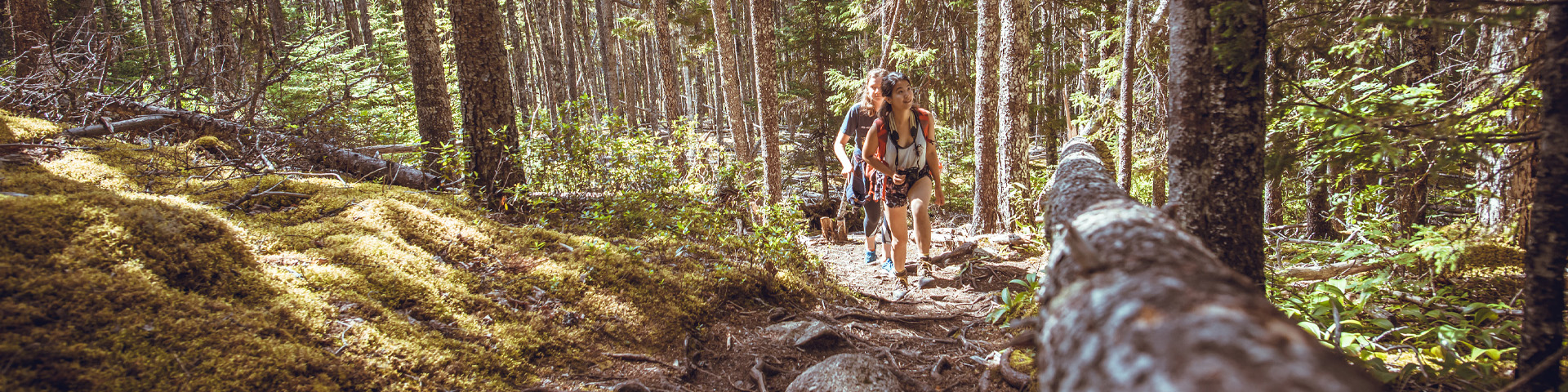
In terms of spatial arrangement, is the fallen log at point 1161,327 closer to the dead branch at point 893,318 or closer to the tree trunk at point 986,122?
the dead branch at point 893,318

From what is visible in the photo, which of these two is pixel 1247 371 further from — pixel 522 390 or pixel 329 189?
pixel 329 189

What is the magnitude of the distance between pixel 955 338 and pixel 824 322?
95 cm

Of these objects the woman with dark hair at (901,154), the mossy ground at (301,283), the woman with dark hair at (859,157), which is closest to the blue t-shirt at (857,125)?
the woman with dark hair at (859,157)

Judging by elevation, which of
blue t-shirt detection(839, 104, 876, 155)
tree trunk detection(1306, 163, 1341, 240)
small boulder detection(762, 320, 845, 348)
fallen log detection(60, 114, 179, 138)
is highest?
fallen log detection(60, 114, 179, 138)

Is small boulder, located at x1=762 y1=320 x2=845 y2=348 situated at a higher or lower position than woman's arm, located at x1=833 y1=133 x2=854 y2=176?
lower

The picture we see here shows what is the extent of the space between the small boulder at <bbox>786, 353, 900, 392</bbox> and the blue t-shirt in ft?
8.74

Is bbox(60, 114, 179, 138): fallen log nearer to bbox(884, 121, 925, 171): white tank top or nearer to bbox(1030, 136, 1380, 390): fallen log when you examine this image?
bbox(884, 121, 925, 171): white tank top

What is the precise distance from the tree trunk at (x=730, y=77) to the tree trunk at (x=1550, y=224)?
7.54 meters

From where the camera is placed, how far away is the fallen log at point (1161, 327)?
0.84 m

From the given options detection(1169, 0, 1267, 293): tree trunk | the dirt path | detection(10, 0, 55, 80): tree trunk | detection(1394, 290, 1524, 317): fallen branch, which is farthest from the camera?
detection(10, 0, 55, 80): tree trunk

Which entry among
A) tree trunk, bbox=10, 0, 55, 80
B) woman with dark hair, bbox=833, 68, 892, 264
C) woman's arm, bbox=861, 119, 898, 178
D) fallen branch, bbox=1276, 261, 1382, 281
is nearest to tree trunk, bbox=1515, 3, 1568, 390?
fallen branch, bbox=1276, 261, 1382, 281

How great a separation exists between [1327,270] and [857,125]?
3.73m

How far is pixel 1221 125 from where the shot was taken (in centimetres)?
236

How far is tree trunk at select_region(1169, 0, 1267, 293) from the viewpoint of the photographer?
2.25m
